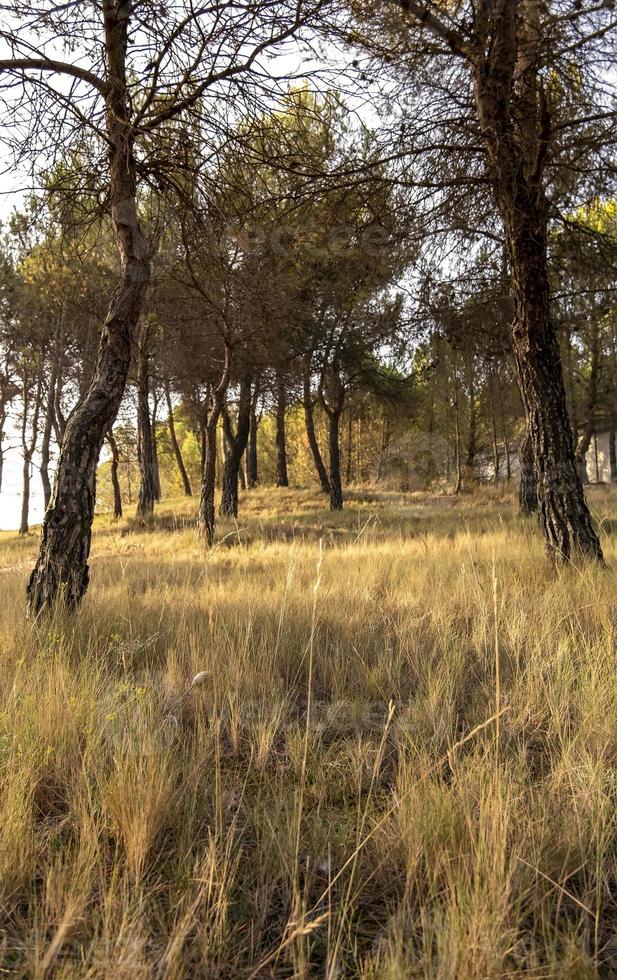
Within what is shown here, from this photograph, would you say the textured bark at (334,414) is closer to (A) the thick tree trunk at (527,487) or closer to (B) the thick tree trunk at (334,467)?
(B) the thick tree trunk at (334,467)

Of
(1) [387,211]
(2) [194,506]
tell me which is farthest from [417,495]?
(1) [387,211]

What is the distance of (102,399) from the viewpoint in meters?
4.37

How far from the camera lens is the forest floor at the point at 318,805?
126 cm

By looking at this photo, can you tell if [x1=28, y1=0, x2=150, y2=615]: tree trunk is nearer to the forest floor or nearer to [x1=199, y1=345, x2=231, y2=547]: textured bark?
the forest floor

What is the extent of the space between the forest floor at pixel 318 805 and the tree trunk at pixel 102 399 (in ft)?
1.69

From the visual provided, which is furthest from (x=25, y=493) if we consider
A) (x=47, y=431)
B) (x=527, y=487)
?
(x=527, y=487)

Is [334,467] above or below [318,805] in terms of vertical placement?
above

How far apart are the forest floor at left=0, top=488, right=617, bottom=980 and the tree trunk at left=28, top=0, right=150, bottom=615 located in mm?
515

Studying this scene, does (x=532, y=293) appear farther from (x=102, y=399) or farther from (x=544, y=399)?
(x=102, y=399)

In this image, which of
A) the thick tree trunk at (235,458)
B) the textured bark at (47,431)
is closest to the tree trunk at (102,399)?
the thick tree trunk at (235,458)

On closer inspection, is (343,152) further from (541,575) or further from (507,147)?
(541,575)

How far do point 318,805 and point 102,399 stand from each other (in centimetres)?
355

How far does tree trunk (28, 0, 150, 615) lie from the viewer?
415cm

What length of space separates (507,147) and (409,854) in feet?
19.0
